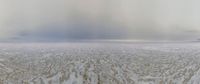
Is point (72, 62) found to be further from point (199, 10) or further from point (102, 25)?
point (199, 10)

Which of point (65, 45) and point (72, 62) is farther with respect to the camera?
point (65, 45)

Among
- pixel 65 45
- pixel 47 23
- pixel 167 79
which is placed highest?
pixel 47 23

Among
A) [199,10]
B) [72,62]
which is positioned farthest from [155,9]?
[72,62]

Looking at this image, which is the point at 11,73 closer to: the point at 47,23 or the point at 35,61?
the point at 35,61

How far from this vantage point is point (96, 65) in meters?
0.67

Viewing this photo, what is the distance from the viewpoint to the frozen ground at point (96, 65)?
64 cm

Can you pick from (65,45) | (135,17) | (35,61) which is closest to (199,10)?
(135,17)

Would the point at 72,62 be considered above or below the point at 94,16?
below

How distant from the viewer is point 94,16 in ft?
2.92

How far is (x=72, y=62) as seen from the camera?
2.22 ft

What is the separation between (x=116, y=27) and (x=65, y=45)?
26 cm

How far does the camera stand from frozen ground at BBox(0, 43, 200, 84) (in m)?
0.64

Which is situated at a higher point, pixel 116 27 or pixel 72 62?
pixel 116 27

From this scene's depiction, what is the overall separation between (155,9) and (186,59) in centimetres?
30
